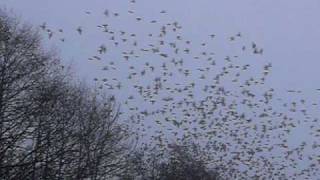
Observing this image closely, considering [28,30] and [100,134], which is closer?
[28,30]

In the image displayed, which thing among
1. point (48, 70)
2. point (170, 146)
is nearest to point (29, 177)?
point (48, 70)

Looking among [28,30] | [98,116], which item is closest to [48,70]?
[28,30]

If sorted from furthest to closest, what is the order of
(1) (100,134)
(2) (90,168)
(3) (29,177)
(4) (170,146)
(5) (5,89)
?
(4) (170,146) < (1) (100,134) < (2) (90,168) < (5) (5,89) < (3) (29,177)

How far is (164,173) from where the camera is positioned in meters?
56.4

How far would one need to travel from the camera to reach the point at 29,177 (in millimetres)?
25266

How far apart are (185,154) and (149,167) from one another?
2.87 metres

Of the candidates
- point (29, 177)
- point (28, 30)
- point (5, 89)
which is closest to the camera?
point (29, 177)

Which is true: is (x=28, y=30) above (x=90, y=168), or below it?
above

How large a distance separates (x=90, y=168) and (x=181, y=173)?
24.2m

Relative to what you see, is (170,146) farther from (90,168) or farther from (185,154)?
(90,168)

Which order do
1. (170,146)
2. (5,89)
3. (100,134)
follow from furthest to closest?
(170,146)
(100,134)
(5,89)

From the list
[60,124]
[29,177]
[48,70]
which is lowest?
[29,177]

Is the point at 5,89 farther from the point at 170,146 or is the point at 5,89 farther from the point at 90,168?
the point at 170,146

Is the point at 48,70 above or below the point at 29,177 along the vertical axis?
above
